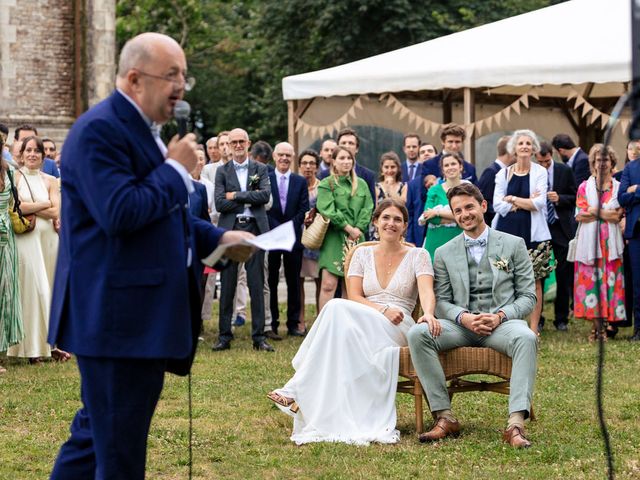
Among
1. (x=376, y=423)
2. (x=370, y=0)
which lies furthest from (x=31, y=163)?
(x=370, y=0)

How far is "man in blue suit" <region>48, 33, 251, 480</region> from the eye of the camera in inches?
159

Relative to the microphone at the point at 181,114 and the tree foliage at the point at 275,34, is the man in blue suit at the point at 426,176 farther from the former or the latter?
the tree foliage at the point at 275,34

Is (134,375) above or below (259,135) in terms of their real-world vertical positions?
below

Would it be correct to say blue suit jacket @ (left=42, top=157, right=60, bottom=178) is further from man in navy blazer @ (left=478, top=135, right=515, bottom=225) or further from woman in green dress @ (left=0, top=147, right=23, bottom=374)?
man in navy blazer @ (left=478, top=135, right=515, bottom=225)

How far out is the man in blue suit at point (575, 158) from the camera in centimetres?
1319

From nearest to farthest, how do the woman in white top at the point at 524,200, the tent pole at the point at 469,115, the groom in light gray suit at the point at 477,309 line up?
the groom in light gray suit at the point at 477,309, the woman in white top at the point at 524,200, the tent pole at the point at 469,115

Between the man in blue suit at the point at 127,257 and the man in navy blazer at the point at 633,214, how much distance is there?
8.00 meters

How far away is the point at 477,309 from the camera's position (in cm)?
753

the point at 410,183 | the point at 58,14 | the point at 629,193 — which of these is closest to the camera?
the point at 629,193

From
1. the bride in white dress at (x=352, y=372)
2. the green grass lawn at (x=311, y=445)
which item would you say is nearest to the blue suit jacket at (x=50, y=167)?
the green grass lawn at (x=311, y=445)

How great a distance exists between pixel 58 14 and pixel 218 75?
1781cm

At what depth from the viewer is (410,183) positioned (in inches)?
486

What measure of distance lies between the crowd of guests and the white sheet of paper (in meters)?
6.04

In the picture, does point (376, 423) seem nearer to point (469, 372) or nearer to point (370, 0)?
point (469, 372)
